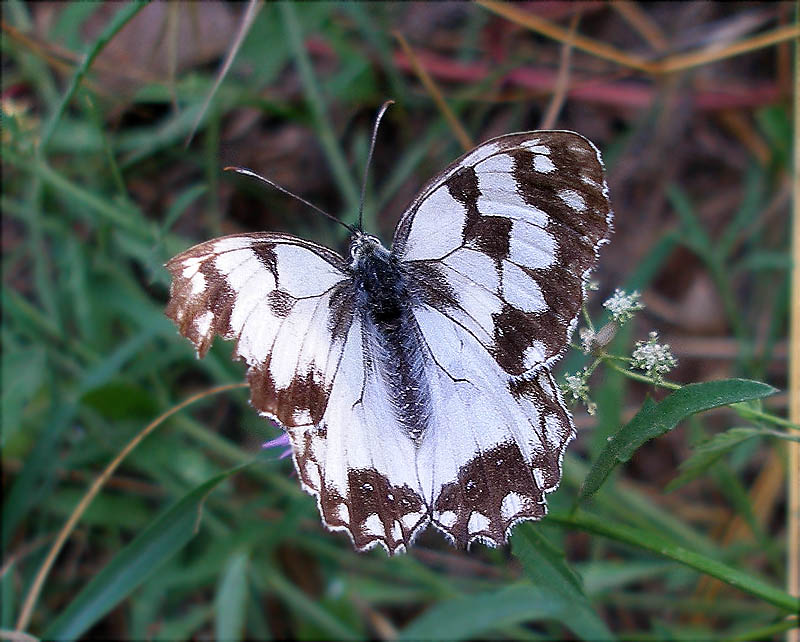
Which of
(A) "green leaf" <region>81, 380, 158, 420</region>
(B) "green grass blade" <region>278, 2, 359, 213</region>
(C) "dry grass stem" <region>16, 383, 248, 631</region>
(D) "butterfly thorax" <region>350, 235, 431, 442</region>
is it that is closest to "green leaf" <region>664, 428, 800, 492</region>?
(D) "butterfly thorax" <region>350, 235, 431, 442</region>

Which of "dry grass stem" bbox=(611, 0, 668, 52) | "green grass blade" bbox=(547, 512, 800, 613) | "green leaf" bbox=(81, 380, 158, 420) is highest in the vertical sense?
"dry grass stem" bbox=(611, 0, 668, 52)

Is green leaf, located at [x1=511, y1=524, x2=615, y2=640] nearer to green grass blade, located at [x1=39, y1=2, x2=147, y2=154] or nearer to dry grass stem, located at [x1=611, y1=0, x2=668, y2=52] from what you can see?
green grass blade, located at [x1=39, y1=2, x2=147, y2=154]

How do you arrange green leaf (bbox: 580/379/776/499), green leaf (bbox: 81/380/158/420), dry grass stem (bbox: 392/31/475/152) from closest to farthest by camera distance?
green leaf (bbox: 580/379/776/499)
green leaf (bbox: 81/380/158/420)
dry grass stem (bbox: 392/31/475/152)

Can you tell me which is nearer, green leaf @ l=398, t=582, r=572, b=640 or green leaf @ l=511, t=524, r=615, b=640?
green leaf @ l=511, t=524, r=615, b=640

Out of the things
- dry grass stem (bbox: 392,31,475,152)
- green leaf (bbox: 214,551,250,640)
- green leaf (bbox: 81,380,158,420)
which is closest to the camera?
green leaf (bbox: 214,551,250,640)

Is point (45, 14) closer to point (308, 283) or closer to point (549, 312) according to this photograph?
point (308, 283)

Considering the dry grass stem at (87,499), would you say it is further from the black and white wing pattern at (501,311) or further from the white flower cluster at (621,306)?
the white flower cluster at (621,306)

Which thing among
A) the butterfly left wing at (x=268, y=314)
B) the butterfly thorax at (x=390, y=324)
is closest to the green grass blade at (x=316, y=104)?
the butterfly thorax at (x=390, y=324)

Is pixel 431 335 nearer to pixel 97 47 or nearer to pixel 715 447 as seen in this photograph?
pixel 715 447
